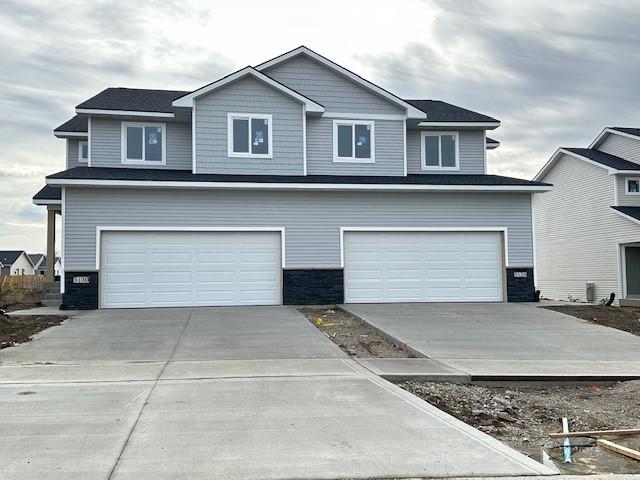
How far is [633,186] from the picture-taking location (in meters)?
26.4

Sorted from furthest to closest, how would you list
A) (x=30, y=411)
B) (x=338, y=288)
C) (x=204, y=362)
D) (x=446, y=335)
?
1. (x=338, y=288)
2. (x=446, y=335)
3. (x=204, y=362)
4. (x=30, y=411)

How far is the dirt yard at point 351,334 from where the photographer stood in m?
10.9

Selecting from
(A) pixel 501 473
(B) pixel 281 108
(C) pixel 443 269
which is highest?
(B) pixel 281 108

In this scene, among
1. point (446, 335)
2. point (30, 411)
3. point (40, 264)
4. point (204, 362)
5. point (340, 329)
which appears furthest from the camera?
point (40, 264)

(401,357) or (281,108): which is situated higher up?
(281,108)

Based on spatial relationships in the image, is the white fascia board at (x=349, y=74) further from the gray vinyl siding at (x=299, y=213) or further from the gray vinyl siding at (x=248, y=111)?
the gray vinyl siding at (x=299, y=213)

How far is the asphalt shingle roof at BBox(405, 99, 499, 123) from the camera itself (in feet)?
70.4

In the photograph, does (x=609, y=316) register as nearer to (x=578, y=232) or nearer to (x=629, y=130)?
(x=578, y=232)

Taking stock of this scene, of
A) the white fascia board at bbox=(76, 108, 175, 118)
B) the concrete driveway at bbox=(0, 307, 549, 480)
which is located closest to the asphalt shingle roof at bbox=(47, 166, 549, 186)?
the white fascia board at bbox=(76, 108, 175, 118)

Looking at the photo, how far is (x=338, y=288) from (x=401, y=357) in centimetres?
799

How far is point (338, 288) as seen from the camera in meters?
18.4

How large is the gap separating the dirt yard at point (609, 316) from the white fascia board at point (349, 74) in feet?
26.1

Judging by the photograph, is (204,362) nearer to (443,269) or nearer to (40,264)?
(443,269)

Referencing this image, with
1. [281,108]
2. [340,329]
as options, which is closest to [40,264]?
[281,108]
